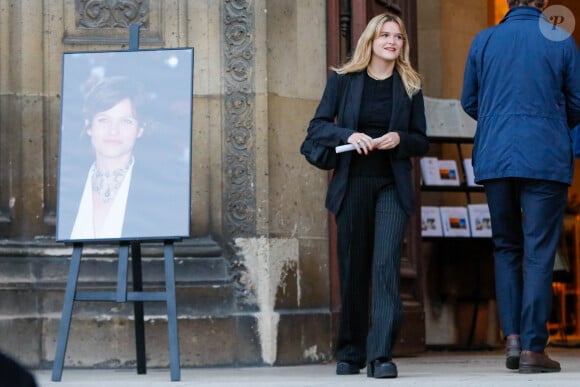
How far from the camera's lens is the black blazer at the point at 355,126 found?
19.5ft

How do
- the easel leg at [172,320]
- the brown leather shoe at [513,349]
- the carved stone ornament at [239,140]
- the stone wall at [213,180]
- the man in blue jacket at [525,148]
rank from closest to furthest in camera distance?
the easel leg at [172,320] < the man in blue jacket at [525,148] < the brown leather shoe at [513,349] < the stone wall at [213,180] < the carved stone ornament at [239,140]

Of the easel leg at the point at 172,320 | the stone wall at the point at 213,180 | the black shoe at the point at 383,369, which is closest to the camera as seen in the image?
the easel leg at the point at 172,320

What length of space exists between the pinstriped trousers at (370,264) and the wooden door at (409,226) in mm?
1613

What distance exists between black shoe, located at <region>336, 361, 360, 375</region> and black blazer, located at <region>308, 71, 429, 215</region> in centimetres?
81

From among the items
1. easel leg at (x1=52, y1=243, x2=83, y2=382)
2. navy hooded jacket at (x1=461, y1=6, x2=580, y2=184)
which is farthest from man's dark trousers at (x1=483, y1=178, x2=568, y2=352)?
easel leg at (x1=52, y1=243, x2=83, y2=382)

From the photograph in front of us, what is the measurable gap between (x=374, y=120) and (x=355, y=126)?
11cm

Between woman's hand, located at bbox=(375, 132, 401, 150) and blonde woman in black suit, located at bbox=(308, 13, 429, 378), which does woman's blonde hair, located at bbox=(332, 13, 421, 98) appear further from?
woman's hand, located at bbox=(375, 132, 401, 150)

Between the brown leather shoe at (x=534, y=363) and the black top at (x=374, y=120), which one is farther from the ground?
the black top at (x=374, y=120)

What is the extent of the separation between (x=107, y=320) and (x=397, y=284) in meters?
2.18

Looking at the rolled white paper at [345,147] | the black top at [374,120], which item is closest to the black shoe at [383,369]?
the black top at [374,120]

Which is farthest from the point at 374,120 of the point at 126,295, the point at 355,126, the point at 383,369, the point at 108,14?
the point at 108,14

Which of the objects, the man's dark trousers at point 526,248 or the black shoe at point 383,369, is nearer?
the black shoe at point 383,369

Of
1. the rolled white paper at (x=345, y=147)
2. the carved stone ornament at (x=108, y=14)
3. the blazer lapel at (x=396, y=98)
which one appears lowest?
the rolled white paper at (x=345, y=147)

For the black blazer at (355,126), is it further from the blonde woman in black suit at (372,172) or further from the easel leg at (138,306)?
the easel leg at (138,306)
